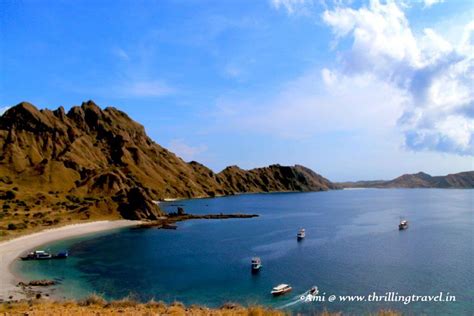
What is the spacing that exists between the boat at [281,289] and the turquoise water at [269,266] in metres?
1.19

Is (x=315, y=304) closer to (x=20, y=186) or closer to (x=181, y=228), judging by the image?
(x=181, y=228)

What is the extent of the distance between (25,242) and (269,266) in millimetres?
58142

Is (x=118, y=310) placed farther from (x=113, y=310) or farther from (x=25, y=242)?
(x=25, y=242)

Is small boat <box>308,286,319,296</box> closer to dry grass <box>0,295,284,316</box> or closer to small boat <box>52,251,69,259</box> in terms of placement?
dry grass <box>0,295,284,316</box>

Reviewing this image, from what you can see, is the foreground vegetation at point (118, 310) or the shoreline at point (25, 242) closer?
the foreground vegetation at point (118, 310)

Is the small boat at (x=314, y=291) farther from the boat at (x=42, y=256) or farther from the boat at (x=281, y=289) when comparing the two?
the boat at (x=42, y=256)

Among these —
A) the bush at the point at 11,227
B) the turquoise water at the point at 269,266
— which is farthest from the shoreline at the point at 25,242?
the bush at the point at 11,227

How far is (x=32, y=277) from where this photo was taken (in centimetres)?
6450

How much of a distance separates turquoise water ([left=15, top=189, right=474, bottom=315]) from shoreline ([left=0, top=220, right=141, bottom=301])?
372 cm

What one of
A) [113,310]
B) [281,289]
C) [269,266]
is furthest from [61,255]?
[113,310]

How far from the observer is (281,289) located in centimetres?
5519

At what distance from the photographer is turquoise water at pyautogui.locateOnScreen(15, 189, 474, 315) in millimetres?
55031

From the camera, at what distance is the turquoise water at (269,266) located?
5503 centimetres

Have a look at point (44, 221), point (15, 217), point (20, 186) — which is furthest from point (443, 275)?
point (20, 186)
